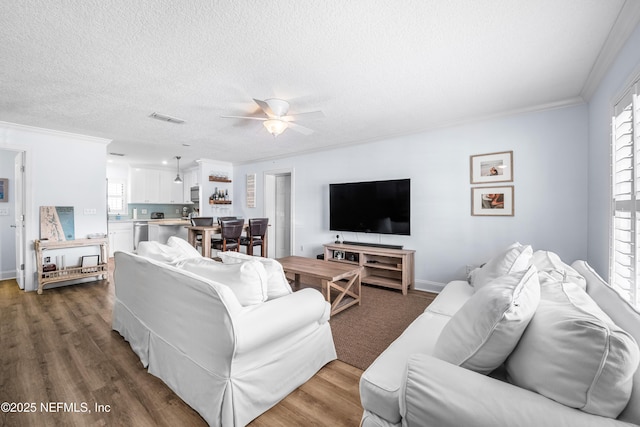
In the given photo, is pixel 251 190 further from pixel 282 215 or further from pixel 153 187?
pixel 153 187

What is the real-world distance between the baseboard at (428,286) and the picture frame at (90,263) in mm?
5035

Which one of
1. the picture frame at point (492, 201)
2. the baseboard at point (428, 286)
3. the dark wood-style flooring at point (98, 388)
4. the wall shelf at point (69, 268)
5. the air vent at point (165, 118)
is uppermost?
the air vent at point (165, 118)

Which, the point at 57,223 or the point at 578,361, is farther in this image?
the point at 57,223

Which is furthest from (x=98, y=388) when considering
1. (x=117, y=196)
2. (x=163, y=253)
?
(x=117, y=196)

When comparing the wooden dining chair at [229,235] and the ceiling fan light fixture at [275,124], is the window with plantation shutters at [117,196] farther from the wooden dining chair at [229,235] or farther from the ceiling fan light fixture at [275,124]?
the ceiling fan light fixture at [275,124]

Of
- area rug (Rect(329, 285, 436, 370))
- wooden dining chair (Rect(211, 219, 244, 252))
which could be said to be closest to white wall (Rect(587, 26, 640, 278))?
area rug (Rect(329, 285, 436, 370))

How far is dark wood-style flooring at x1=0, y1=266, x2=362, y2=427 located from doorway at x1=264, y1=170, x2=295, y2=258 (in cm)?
405

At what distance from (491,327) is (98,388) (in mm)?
2383

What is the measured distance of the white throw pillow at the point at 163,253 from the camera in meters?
2.10

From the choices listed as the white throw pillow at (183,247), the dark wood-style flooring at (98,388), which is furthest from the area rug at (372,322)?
the white throw pillow at (183,247)

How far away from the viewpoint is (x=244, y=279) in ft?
5.38

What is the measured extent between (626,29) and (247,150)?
5057 mm

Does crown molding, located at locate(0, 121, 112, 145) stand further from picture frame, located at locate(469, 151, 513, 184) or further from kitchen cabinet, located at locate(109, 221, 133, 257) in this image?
picture frame, located at locate(469, 151, 513, 184)

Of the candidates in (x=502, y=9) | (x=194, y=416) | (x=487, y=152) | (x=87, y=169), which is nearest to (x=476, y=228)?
(x=487, y=152)
